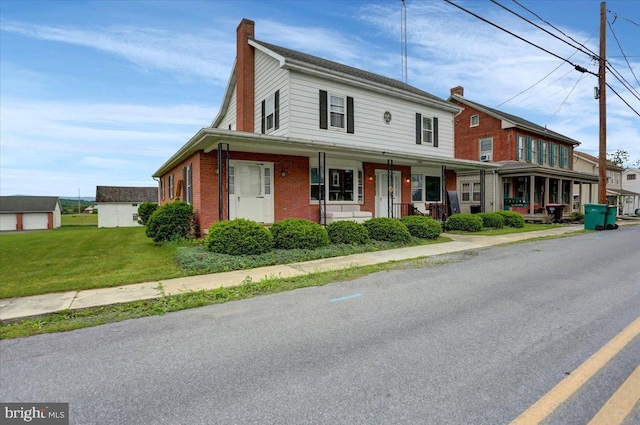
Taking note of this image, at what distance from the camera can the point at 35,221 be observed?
5597cm

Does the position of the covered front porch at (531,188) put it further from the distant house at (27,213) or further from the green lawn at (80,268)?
the distant house at (27,213)

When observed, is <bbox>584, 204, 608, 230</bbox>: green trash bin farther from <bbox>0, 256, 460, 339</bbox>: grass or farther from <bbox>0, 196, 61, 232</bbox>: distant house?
<bbox>0, 196, 61, 232</bbox>: distant house

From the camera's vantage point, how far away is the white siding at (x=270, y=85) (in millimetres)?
13211

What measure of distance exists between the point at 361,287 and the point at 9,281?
707cm

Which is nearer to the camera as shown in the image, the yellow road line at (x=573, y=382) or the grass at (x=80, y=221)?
the yellow road line at (x=573, y=382)

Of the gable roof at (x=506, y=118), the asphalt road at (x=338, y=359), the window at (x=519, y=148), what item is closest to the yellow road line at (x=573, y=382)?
the asphalt road at (x=338, y=359)

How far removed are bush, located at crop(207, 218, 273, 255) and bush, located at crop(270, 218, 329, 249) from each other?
0.54 m

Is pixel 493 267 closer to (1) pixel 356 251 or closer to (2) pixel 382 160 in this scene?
(1) pixel 356 251

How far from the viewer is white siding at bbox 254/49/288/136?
43.3 ft

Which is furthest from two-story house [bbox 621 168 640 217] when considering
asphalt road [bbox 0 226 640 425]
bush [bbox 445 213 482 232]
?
asphalt road [bbox 0 226 640 425]

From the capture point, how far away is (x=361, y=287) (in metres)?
5.95

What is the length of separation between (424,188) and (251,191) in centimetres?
976

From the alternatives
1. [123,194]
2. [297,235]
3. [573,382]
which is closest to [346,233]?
[297,235]

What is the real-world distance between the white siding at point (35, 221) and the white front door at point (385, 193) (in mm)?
63706
